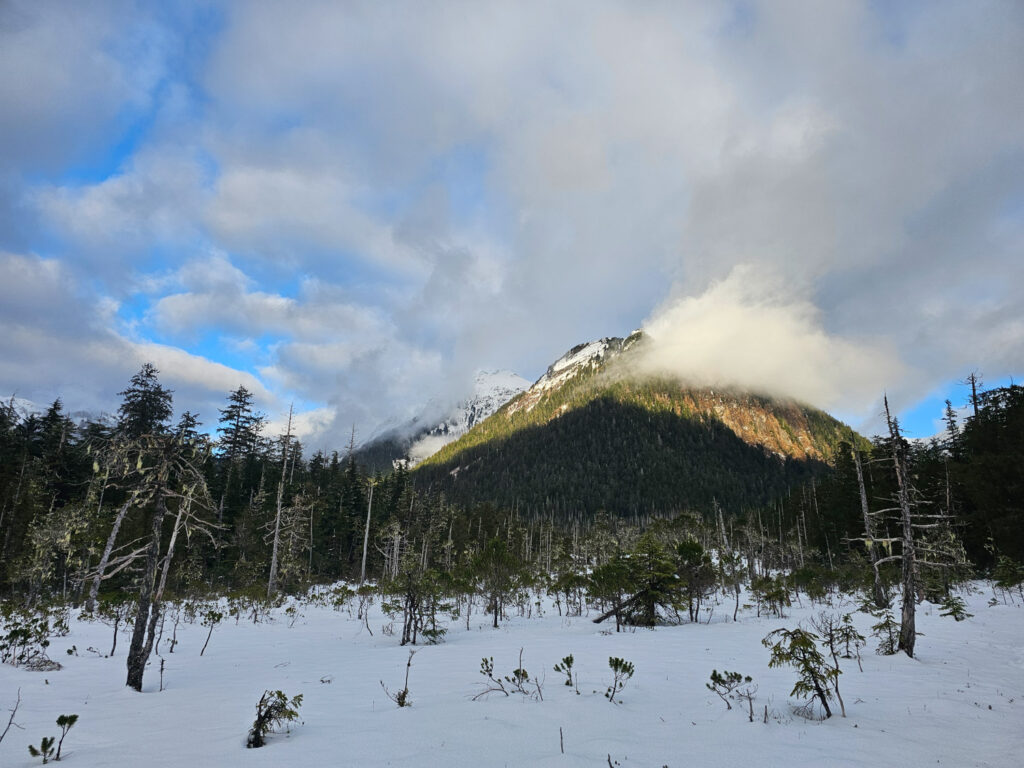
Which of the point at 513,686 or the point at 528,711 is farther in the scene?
the point at 513,686

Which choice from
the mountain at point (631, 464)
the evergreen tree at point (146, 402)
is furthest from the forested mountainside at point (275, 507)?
the mountain at point (631, 464)

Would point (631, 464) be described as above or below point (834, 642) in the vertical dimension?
above

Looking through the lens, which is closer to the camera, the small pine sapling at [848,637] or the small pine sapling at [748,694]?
the small pine sapling at [748,694]

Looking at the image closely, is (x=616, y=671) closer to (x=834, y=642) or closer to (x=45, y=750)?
(x=45, y=750)

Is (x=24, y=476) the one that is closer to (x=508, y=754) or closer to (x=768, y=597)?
Result: (x=508, y=754)

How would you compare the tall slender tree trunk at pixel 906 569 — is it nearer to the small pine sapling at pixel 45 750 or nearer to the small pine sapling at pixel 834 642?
the small pine sapling at pixel 834 642

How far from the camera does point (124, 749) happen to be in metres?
5.64

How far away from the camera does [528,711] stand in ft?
22.9

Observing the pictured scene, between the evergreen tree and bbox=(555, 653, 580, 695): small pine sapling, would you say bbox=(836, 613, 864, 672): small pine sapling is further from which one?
the evergreen tree

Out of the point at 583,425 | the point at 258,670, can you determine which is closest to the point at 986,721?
the point at 258,670

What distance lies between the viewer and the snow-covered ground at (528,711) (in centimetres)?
546

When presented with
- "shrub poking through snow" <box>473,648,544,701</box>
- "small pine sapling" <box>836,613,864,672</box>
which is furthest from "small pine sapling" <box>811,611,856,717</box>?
"shrub poking through snow" <box>473,648,544,701</box>

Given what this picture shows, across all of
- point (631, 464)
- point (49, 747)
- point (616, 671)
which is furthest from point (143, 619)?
point (631, 464)

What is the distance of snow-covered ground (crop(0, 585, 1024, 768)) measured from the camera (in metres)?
5.46
